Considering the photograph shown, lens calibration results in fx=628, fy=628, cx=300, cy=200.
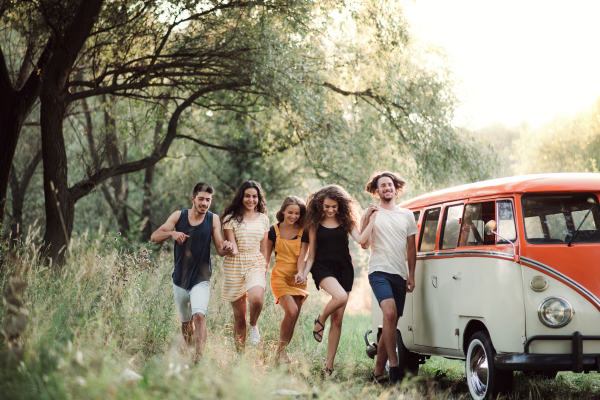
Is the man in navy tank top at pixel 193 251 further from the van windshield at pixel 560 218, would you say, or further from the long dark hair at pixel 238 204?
the van windshield at pixel 560 218

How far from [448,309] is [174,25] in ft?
29.5

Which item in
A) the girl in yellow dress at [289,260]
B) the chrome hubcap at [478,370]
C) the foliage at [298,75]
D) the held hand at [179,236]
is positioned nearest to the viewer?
the chrome hubcap at [478,370]

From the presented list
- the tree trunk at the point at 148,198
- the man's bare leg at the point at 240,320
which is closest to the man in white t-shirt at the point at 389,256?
the man's bare leg at the point at 240,320

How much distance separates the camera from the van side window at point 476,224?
6.36m

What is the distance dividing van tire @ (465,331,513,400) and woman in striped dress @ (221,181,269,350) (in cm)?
241

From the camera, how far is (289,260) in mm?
7512

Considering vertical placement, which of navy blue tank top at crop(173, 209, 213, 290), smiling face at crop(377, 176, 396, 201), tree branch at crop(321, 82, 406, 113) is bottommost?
navy blue tank top at crop(173, 209, 213, 290)

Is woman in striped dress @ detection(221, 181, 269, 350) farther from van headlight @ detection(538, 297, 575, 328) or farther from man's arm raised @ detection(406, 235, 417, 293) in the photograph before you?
van headlight @ detection(538, 297, 575, 328)

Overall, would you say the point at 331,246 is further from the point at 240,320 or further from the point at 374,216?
the point at 240,320

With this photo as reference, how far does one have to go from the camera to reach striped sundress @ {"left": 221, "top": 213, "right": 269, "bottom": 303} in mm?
7340

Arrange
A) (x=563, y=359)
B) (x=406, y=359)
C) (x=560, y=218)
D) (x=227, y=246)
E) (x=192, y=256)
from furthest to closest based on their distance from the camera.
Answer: (x=406, y=359), (x=227, y=246), (x=192, y=256), (x=560, y=218), (x=563, y=359)

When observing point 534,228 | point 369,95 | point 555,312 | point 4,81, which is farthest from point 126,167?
point 555,312

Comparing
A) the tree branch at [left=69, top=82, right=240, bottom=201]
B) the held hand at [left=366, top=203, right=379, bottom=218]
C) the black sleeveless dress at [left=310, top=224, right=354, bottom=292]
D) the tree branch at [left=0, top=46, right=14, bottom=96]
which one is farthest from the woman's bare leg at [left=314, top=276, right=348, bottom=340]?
the tree branch at [left=0, top=46, right=14, bottom=96]

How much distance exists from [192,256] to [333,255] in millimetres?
1642
